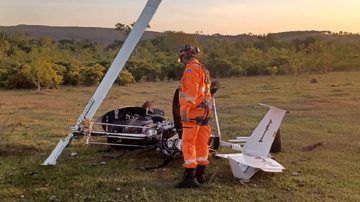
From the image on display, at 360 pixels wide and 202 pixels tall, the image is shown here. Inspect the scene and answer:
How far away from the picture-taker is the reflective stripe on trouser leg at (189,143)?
21.3 feet

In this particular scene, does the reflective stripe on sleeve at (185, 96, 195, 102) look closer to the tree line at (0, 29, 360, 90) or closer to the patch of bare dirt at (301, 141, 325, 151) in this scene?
the patch of bare dirt at (301, 141, 325, 151)

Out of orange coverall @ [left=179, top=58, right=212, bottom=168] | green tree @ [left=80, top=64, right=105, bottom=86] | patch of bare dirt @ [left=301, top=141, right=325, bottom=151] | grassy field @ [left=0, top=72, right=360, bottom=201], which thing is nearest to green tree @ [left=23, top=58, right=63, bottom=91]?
green tree @ [left=80, top=64, right=105, bottom=86]

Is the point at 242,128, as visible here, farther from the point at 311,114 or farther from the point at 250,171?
the point at 250,171

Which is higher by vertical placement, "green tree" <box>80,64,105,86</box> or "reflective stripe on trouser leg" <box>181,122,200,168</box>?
"reflective stripe on trouser leg" <box>181,122,200,168</box>

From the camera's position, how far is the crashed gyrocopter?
7.01 m

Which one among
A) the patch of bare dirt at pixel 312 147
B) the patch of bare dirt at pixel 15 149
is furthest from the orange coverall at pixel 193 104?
the patch of bare dirt at pixel 15 149

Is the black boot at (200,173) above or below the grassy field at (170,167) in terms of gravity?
above

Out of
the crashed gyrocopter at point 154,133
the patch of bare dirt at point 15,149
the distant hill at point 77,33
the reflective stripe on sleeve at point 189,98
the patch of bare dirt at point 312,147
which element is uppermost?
the distant hill at point 77,33

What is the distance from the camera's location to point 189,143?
21.3 ft

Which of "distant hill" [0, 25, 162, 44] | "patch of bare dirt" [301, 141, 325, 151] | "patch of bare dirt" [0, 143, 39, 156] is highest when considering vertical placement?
"distant hill" [0, 25, 162, 44]

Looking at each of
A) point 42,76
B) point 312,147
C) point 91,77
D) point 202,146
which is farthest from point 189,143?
point 91,77

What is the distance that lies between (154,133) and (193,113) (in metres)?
1.52

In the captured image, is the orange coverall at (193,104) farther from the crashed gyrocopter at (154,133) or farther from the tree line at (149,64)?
the tree line at (149,64)

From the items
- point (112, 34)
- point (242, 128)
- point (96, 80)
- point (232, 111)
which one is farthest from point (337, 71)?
point (112, 34)
